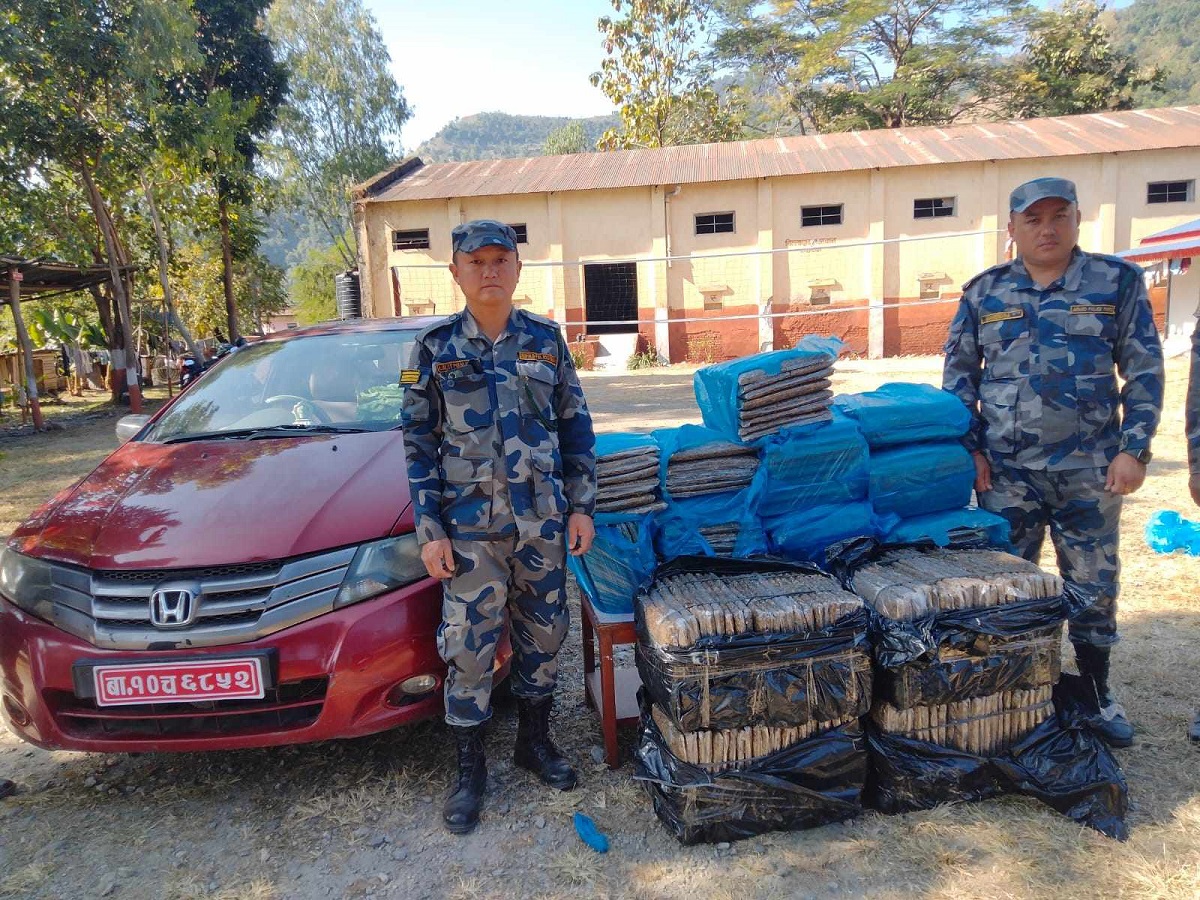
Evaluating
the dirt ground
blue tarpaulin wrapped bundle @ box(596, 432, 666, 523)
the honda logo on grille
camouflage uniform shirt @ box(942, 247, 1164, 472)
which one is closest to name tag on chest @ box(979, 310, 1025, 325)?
camouflage uniform shirt @ box(942, 247, 1164, 472)

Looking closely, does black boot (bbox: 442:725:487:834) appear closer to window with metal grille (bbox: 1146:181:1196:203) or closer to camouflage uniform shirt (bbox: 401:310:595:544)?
camouflage uniform shirt (bbox: 401:310:595:544)

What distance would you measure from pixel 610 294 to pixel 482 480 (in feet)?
60.0

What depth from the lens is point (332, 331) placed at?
3.86 metres

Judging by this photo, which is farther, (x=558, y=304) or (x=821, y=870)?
(x=558, y=304)

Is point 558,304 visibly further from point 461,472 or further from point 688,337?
point 461,472

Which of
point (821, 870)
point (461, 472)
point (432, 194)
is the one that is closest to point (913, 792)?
point (821, 870)

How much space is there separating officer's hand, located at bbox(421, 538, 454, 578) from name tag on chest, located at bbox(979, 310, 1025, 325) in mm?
2032

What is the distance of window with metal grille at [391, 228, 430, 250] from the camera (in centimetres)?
1991

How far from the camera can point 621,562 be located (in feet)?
8.77

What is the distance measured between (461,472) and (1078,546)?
2.09 meters

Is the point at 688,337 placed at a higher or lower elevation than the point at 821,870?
higher

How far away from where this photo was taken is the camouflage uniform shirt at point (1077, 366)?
101 inches

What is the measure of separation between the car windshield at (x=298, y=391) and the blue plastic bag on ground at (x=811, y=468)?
1.48 metres

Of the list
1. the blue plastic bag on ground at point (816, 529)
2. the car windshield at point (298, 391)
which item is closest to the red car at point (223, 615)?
the car windshield at point (298, 391)
